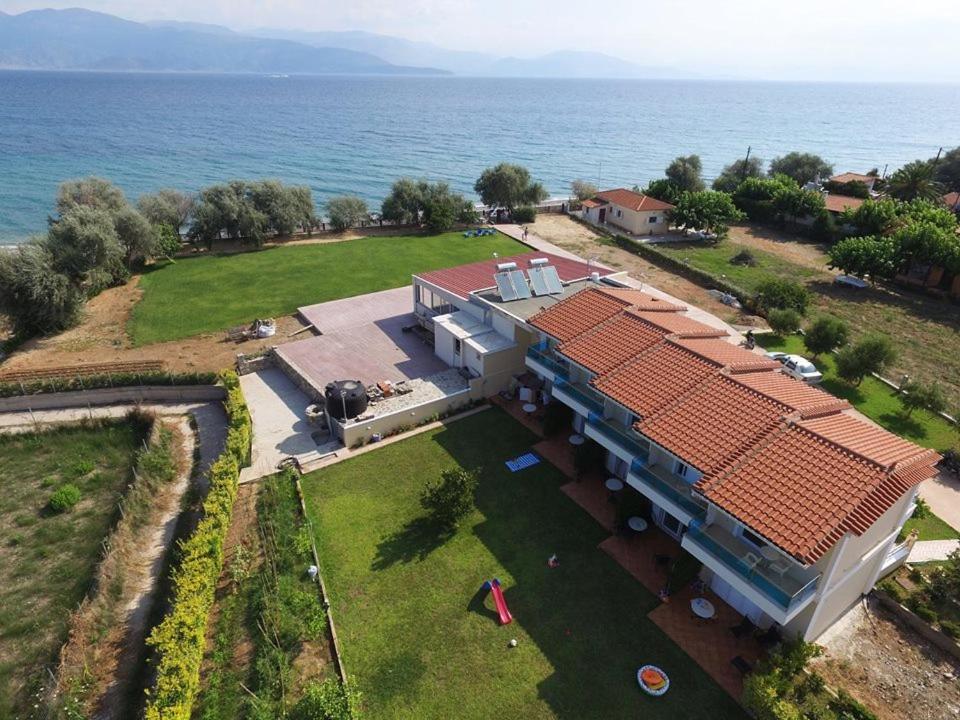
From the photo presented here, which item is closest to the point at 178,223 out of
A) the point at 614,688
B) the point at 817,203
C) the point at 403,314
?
the point at 403,314

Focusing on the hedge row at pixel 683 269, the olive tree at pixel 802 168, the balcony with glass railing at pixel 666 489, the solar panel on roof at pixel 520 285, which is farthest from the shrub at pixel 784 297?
the olive tree at pixel 802 168

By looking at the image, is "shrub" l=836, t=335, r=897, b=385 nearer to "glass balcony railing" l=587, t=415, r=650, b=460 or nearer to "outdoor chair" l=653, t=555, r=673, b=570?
"glass balcony railing" l=587, t=415, r=650, b=460

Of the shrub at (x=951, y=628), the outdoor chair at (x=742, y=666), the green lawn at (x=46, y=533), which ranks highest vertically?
the shrub at (x=951, y=628)

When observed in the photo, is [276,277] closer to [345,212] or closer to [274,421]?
[345,212]

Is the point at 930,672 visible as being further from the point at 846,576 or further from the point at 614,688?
the point at 614,688

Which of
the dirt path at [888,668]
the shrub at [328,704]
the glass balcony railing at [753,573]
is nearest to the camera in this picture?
the shrub at [328,704]

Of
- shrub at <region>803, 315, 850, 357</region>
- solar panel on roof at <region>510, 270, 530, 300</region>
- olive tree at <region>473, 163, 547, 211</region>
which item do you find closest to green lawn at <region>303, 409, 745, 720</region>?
solar panel on roof at <region>510, 270, 530, 300</region>

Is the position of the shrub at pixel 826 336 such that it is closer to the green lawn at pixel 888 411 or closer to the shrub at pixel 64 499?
the green lawn at pixel 888 411
